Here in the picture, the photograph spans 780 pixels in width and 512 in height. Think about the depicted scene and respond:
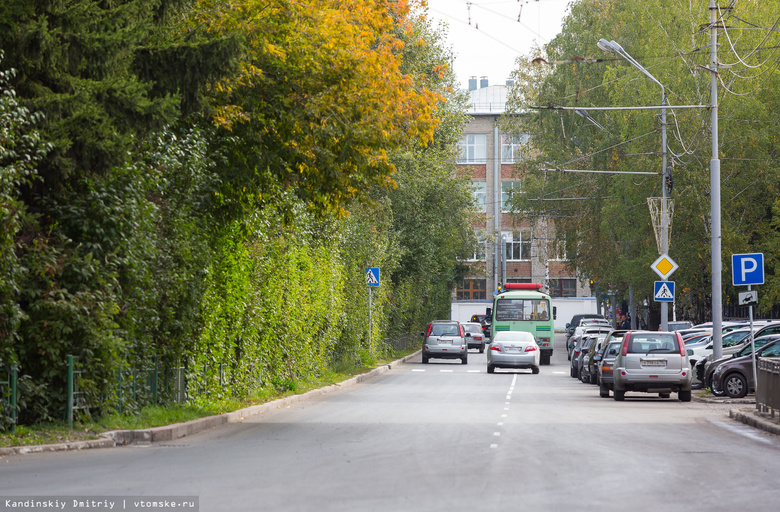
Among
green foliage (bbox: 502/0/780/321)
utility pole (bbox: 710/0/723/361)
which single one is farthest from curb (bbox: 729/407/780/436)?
green foliage (bbox: 502/0/780/321)

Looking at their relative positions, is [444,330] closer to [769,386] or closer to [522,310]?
[522,310]

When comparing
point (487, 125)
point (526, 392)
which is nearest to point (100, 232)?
point (526, 392)

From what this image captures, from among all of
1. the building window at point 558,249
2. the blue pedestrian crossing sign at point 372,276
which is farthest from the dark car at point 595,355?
the building window at point 558,249

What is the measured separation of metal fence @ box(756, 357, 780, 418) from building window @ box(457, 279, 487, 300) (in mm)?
84377

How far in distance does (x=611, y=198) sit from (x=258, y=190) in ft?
113

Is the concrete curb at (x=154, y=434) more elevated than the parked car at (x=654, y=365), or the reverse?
the parked car at (x=654, y=365)

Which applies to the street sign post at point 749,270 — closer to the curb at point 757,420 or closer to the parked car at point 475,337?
the curb at point 757,420

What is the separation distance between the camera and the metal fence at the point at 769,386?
18312mm

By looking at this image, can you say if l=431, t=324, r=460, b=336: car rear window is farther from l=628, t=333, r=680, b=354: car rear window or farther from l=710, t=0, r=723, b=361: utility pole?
l=628, t=333, r=680, b=354: car rear window

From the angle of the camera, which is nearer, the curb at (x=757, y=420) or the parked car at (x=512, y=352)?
the curb at (x=757, y=420)

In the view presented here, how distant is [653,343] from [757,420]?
7640mm

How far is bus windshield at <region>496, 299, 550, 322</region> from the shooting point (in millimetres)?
50938

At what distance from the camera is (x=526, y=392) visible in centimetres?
2939

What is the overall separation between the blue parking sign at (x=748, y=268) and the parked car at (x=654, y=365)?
122 inches
